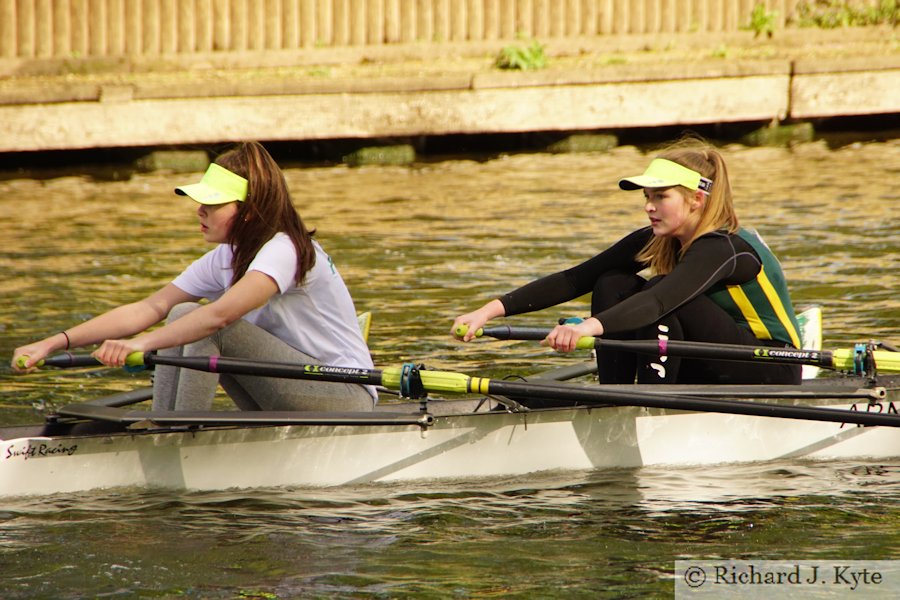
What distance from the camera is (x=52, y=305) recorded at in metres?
8.48

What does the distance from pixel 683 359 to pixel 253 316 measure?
1.75m

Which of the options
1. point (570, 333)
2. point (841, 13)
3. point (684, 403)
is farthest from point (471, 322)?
point (841, 13)

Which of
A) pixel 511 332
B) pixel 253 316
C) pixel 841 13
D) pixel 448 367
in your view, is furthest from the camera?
pixel 841 13

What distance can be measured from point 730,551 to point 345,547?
1345 millimetres

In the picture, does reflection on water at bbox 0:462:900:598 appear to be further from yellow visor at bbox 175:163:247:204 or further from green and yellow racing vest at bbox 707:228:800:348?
yellow visor at bbox 175:163:247:204

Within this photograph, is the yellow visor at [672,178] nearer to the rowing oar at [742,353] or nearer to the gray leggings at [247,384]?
the rowing oar at [742,353]

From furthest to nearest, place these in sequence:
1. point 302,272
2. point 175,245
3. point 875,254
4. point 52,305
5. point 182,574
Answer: point 175,245
point 875,254
point 52,305
point 302,272
point 182,574

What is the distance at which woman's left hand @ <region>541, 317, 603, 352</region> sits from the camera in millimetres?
5238

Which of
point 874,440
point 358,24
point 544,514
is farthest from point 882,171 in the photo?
point 544,514

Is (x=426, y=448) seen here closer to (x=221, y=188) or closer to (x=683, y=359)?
(x=683, y=359)

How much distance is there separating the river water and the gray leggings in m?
0.35

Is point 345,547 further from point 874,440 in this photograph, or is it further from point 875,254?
point 875,254

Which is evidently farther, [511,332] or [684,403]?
[511,332]

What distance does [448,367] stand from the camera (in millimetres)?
7152
